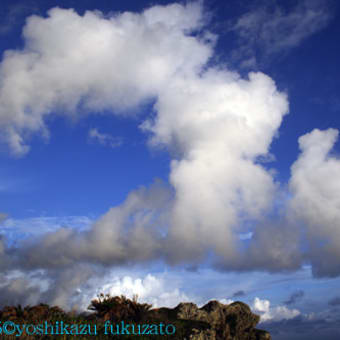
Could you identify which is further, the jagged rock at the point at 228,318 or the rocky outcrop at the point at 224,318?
the jagged rock at the point at 228,318

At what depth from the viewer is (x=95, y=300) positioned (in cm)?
2609

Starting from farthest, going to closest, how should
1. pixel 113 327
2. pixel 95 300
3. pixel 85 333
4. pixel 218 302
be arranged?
pixel 218 302
pixel 95 300
pixel 113 327
pixel 85 333

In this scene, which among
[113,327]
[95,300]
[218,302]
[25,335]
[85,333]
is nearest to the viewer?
[25,335]

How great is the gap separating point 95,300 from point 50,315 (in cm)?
294

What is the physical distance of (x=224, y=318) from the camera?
2970 centimetres

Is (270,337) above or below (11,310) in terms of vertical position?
below

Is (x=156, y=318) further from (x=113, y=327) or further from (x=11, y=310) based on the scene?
(x=11, y=310)

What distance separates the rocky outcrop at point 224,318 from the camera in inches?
1046

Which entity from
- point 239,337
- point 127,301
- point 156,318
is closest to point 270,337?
point 239,337

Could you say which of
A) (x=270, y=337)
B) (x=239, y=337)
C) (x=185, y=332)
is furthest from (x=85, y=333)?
(x=270, y=337)

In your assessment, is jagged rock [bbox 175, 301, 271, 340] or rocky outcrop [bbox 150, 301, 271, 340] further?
jagged rock [bbox 175, 301, 271, 340]

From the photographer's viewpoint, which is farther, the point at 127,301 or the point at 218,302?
the point at 218,302

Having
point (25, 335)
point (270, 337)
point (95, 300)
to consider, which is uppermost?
point (95, 300)

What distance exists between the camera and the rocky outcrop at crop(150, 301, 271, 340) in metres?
26.6
